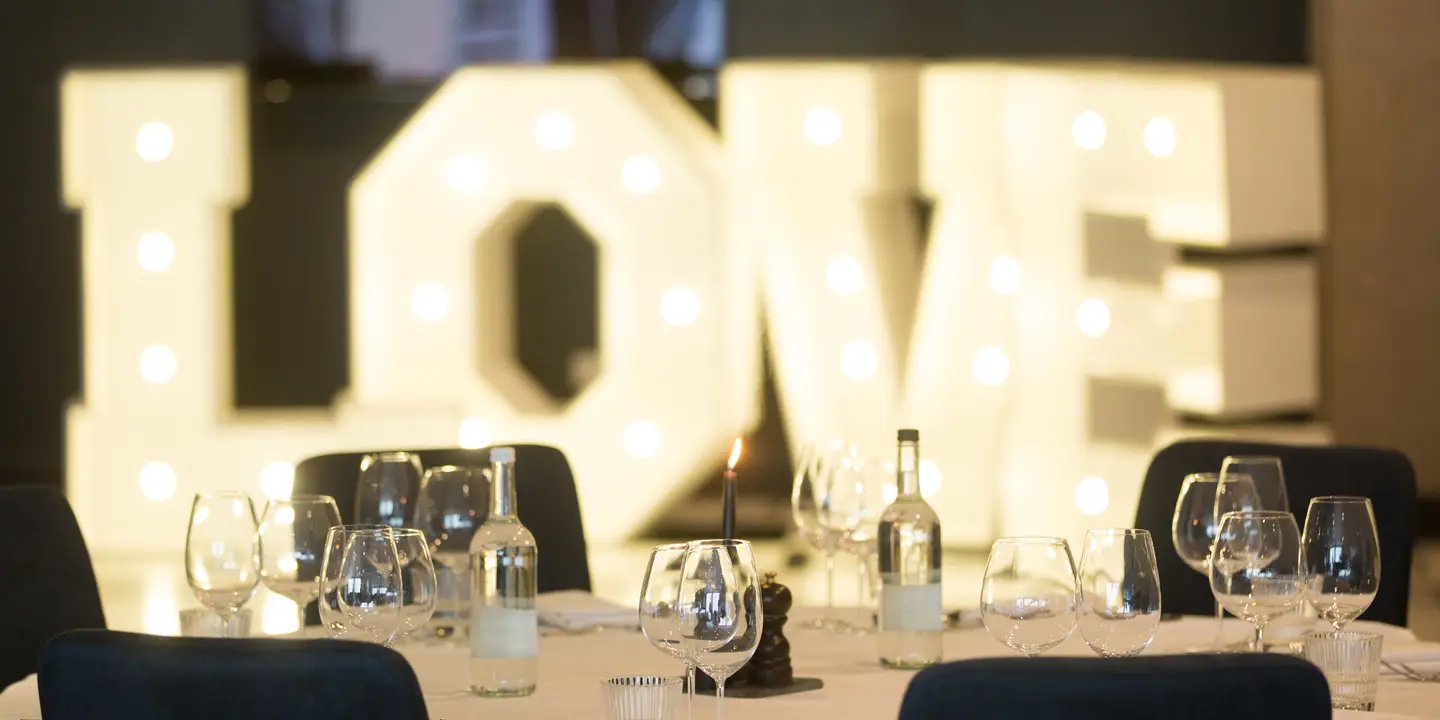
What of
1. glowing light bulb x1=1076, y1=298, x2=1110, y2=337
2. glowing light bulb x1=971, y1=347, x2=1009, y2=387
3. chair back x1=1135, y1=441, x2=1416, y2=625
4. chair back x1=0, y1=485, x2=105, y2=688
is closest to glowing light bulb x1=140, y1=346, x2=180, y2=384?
glowing light bulb x1=971, y1=347, x2=1009, y2=387

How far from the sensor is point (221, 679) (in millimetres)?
1137

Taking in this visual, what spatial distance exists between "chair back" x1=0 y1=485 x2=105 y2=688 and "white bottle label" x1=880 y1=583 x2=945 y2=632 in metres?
0.94

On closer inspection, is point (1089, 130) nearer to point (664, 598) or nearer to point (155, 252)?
point (155, 252)

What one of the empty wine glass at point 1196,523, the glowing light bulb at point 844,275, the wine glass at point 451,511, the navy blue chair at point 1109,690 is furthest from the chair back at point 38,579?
the glowing light bulb at point 844,275

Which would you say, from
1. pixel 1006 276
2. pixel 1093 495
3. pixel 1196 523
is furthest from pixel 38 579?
pixel 1006 276

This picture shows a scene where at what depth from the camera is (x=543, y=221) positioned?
6117 millimetres

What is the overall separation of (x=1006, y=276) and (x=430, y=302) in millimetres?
1650

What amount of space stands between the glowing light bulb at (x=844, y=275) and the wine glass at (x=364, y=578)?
3657 millimetres

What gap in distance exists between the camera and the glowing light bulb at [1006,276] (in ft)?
17.1

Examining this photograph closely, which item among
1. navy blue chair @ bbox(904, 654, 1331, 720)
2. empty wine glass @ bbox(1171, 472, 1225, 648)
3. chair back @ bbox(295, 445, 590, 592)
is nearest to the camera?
navy blue chair @ bbox(904, 654, 1331, 720)

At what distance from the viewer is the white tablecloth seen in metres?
1.58

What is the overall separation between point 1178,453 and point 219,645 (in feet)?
5.54

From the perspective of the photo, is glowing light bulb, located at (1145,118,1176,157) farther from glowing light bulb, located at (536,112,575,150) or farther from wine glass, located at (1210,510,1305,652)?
wine glass, located at (1210,510,1305,652)

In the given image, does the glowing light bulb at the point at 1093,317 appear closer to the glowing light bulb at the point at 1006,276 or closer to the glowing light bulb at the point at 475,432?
the glowing light bulb at the point at 1006,276
